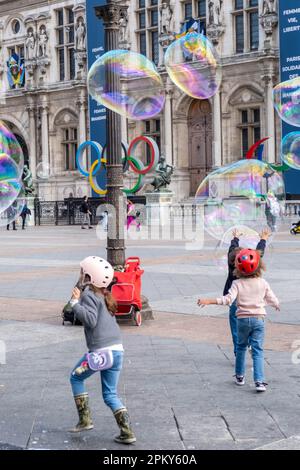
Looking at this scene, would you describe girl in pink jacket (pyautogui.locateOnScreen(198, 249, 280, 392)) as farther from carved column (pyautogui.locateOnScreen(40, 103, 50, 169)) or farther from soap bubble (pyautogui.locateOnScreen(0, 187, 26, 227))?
carved column (pyautogui.locateOnScreen(40, 103, 50, 169))

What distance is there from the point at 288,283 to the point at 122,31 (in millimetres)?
38850

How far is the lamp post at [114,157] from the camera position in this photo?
37.8 feet

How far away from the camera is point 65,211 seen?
160ft

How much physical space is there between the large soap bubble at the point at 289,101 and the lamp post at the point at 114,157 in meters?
6.71

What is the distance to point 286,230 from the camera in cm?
3356

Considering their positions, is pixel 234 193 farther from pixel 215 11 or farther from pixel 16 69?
pixel 16 69

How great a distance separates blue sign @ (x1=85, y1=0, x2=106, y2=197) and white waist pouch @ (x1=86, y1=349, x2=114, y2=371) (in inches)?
1741

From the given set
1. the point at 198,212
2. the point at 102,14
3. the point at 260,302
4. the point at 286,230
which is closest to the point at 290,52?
the point at 198,212

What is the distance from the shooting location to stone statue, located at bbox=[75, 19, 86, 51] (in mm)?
53406

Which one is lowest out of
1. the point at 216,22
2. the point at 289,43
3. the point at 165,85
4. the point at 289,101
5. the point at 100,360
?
the point at 100,360

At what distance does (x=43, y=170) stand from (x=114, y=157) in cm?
4512

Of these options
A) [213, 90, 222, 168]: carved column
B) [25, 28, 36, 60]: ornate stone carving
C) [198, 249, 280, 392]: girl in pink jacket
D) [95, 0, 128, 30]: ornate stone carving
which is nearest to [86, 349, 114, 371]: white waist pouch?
[198, 249, 280, 392]: girl in pink jacket

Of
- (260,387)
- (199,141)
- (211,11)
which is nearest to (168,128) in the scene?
(199,141)
